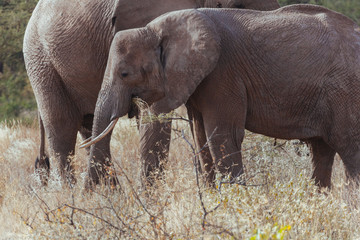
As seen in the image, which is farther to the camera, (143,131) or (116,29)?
(116,29)

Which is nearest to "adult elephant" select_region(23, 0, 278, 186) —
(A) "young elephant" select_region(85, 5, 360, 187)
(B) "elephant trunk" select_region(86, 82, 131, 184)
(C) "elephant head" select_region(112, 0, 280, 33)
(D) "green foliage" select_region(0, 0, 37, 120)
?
(C) "elephant head" select_region(112, 0, 280, 33)

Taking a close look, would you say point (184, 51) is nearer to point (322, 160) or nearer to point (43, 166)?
point (322, 160)

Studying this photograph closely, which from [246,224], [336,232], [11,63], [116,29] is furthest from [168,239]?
[11,63]

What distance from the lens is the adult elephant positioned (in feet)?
25.2

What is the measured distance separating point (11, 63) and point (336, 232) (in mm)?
13509

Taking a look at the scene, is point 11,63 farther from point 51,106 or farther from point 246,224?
point 246,224

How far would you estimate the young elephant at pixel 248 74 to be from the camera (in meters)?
Answer: 6.20

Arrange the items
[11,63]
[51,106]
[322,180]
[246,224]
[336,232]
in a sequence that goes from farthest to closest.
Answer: [11,63], [51,106], [322,180], [336,232], [246,224]

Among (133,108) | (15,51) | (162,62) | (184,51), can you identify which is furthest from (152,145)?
(15,51)

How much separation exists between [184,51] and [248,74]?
1.86 feet

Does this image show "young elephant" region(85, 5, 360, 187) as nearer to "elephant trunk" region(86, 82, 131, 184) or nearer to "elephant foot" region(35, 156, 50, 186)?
"elephant trunk" region(86, 82, 131, 184)

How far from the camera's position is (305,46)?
6277mm

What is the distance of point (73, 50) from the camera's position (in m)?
8.03

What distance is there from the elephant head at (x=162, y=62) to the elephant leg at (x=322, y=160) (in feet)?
4.58
